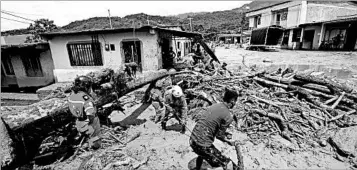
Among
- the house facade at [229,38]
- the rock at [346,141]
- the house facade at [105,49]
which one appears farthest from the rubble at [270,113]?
the house facade at [229,38]

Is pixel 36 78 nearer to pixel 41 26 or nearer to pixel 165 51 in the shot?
pixel 165 51

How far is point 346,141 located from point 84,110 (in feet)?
20.5

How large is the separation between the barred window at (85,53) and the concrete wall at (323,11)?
29.1 meters

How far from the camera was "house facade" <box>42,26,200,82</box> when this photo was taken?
1030 centimetres

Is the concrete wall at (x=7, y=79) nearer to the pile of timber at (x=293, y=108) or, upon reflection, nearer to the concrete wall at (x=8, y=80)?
the concrete wall at (x=8, y=80)

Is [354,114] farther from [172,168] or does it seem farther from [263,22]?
[263,22]

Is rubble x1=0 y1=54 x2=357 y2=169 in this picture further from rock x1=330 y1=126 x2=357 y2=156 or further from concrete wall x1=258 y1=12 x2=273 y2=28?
concrete wall x1=258 y1=12 x2=273 y2=28

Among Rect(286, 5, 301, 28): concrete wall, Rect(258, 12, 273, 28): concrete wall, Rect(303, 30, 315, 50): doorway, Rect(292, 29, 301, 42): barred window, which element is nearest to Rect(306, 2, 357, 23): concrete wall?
Rect(286, 5, 301, 28): concrete wall

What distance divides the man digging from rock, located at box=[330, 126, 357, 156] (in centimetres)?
576

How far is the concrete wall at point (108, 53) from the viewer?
10.3 metres

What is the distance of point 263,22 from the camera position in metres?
34.2

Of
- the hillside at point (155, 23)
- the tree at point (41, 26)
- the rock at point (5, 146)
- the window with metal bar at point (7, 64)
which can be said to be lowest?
the rock at point (5, 146)

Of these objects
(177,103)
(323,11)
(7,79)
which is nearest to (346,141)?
(177,103)

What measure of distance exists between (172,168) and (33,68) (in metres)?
14.2
